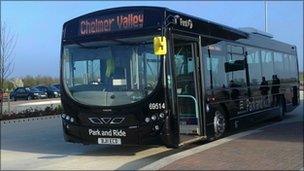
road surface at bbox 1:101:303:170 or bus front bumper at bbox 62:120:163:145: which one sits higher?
bus front bumper at bbox 62:120:163:145

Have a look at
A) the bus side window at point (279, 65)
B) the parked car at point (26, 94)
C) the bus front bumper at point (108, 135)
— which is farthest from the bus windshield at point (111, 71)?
the parked car at point (26, 94)

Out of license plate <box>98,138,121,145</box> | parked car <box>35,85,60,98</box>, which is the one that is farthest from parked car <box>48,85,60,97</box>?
license plate <box>98,138,121,145</box>

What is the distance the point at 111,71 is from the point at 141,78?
0.74 m

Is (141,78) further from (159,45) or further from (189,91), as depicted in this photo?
(189,91)

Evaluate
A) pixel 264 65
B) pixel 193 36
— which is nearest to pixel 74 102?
pixel 193 36

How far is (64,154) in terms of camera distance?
43.2ft

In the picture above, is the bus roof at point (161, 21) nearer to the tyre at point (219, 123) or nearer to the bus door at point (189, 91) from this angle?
the bus door at point (189, 91)

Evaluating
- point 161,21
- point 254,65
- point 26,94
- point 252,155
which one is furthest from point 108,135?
point 26,94

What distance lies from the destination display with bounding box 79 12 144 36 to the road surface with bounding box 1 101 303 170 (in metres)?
2.77

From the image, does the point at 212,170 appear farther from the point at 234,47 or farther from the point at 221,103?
the point at 234,47

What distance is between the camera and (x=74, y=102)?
12.5 m

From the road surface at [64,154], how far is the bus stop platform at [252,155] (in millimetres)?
757

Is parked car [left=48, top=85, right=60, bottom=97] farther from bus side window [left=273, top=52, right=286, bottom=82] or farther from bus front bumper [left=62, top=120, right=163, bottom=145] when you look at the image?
bus front bumper [left=62, top=120, right=163, bottom=145]

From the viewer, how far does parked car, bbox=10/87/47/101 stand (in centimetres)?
5972
